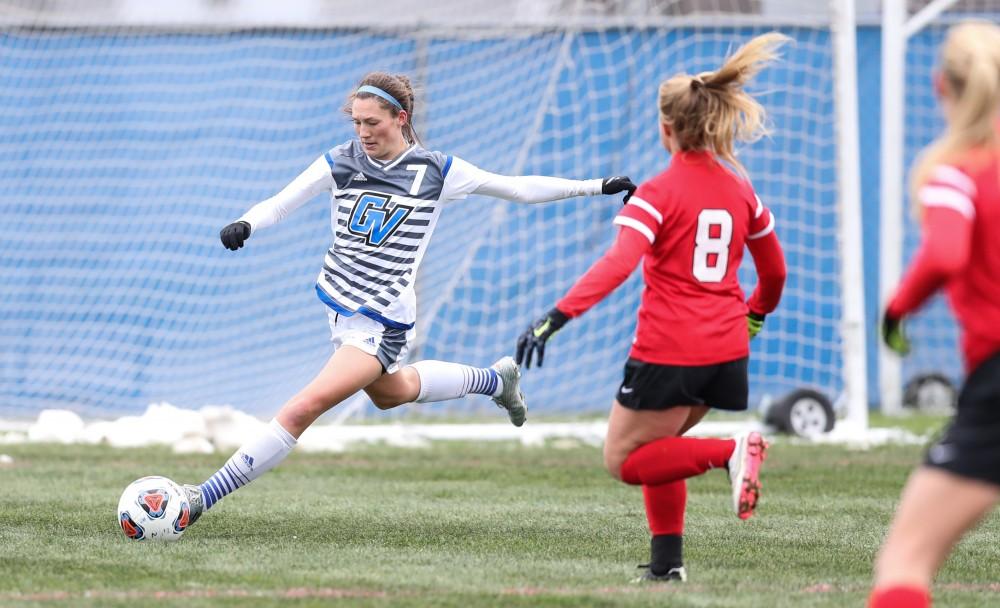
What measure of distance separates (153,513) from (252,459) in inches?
18.2

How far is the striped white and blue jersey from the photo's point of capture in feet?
18.8

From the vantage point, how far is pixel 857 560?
5.09m

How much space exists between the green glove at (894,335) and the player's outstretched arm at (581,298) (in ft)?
3.67

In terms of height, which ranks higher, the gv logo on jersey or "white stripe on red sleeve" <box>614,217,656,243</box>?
the gv logo on jersey

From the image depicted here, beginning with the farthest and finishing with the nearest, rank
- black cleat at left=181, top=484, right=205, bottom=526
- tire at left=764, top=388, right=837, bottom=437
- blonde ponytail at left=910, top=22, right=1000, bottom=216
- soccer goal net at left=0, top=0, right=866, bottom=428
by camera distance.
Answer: soccer goal net at left=0, top=0, right=866, bottom=428 < tire at left=764, top=388, right=837, bottom=437 < black cleat at left=181, top=484, right=205, bottom=526 < blonde ponytail at left=910, top=22, right=1000, bottom=216

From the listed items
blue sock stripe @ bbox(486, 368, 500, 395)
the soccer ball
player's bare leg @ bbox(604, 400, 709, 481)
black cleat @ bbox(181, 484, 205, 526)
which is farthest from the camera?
blue sock stripe @ bbox(486, 368, 500, 395)

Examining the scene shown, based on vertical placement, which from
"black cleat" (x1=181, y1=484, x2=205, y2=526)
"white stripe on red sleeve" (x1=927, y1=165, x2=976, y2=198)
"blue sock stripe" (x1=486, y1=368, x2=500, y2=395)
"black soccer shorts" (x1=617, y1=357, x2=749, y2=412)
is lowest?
"black cleat" (x1=181, y1=484, x2=205, y2=526)

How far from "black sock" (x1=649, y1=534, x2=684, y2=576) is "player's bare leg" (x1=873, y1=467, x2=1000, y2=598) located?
5.02 ft

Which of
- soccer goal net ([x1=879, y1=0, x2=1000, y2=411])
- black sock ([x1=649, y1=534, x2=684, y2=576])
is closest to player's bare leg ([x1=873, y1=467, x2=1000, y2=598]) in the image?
black sock ([x1=649, y1=534, x2=684, y2=576])

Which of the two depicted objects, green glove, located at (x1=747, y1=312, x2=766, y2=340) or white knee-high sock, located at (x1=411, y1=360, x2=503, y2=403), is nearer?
green glove, located at (x1=747, y1=312, x2=766, y2=340)

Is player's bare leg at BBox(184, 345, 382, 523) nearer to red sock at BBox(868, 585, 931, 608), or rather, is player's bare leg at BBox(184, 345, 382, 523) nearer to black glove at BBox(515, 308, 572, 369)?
black glove at BBox(515, 308, 572, 369)

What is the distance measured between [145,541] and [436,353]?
629 cm

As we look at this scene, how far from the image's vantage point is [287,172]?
11.6 m

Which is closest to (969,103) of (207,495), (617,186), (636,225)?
(636,225)
